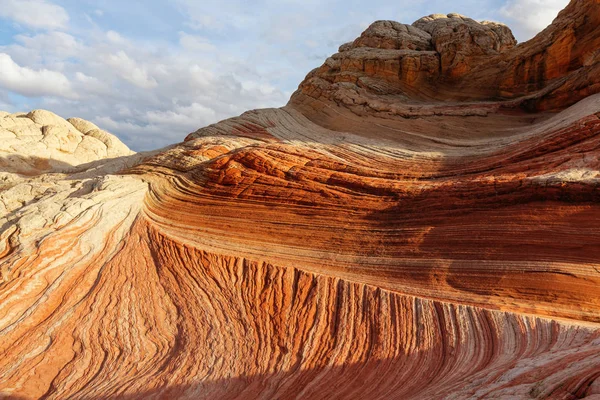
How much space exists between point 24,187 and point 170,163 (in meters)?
4.43

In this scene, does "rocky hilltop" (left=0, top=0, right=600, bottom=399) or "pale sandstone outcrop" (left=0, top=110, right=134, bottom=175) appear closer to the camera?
"rocky hilltop" (left=0, top=0, right=600, bottom=399)

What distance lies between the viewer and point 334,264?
9953 millimetres

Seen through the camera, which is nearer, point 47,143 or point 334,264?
point 334,264

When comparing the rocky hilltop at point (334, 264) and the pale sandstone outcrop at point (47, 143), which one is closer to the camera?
the rocky hilltop at point (334, 264)

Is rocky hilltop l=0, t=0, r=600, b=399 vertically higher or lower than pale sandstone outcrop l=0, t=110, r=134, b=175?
lower

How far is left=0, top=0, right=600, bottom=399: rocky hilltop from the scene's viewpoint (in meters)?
7.18

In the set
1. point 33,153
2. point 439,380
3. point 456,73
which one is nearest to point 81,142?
point 33,153

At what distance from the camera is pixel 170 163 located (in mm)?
14984

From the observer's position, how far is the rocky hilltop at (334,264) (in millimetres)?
7180

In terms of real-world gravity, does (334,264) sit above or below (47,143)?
below

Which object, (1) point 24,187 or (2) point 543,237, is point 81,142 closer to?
(1) point 24,187

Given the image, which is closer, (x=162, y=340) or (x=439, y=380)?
(x=439, y=380)

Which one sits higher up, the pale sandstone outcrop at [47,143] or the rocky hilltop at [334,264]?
the pale sandstone outcrop at [47,143]

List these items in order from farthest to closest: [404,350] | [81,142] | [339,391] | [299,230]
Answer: [81,142], [299,230], [404,350], [339,391]
